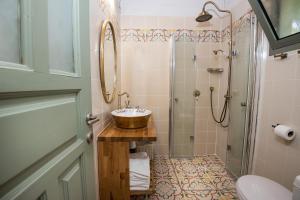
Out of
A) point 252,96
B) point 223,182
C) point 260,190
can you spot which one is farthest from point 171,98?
point 260,190

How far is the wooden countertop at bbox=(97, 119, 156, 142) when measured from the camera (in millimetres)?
1174

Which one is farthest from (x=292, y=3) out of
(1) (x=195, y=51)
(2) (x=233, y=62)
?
(1) (x=195, y=51)

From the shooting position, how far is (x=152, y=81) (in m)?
2.31

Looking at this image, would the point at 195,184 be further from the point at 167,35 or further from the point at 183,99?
the point at 167,35

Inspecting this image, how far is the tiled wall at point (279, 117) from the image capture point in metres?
1.21

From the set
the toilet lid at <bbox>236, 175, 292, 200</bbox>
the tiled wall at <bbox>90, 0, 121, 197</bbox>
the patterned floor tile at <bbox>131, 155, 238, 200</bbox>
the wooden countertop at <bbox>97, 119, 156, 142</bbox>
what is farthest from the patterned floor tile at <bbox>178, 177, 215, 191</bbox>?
the tiled wall at <bbox>90, 0, 121, 197</bbox>

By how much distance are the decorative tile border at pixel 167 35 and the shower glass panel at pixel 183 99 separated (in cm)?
9

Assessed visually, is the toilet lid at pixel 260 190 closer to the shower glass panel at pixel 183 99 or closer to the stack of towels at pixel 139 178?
the stack of towels at pixel 139 178

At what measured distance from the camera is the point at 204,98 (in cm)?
238

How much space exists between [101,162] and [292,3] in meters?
1.85

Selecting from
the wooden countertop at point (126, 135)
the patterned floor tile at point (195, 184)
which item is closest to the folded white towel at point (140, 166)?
the wooden countertop at point (126, 135)

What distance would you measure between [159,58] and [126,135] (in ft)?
4.68

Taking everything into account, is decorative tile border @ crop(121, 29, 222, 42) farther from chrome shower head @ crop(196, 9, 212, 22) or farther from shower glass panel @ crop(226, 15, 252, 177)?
shower glass panel @ crop(226, 15, 252, 177)

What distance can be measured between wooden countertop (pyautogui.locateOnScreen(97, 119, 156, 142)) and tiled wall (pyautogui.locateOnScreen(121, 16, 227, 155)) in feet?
3.38
